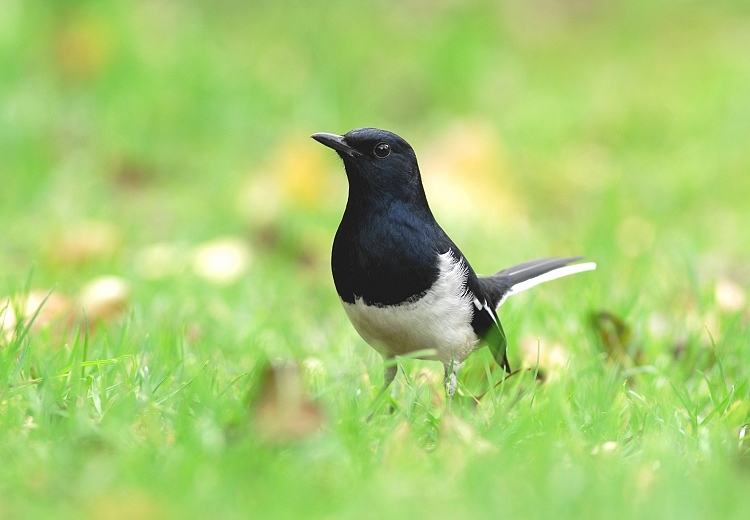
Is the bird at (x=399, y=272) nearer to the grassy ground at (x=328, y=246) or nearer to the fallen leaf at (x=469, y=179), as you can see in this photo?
the grassy ground at (x=328, y=246)

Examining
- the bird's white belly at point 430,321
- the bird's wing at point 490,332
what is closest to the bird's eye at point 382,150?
the bird's white belly at point 430,321

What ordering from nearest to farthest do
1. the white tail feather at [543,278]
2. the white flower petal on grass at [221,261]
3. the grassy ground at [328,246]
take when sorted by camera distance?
the grassy ground at [328,246]
the white tail feather at [543,278]
the white flower petal on grass at [221,261]

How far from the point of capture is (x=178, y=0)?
10.0m

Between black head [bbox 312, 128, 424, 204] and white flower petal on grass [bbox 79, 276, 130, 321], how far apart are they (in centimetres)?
137

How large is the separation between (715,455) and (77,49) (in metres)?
6.29

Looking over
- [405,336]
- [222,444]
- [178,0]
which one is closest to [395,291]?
[405,336]

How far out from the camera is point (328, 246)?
6457 millimetres

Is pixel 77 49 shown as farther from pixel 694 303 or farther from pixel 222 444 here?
pixel 222 444

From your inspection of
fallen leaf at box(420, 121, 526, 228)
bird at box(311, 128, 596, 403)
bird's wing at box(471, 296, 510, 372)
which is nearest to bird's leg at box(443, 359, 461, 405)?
bird at box(311, 128, 596, 403)

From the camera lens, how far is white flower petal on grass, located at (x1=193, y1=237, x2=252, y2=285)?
5578mm

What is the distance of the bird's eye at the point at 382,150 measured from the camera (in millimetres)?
3902

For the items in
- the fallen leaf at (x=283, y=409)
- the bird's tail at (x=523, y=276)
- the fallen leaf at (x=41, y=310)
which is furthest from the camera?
the bird's tail at (x=523, y=276)

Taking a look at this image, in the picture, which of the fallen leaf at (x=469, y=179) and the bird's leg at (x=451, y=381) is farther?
the fallen leaf at (x=469, y=179)

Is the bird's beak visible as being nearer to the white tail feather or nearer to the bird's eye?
the bird's eye
